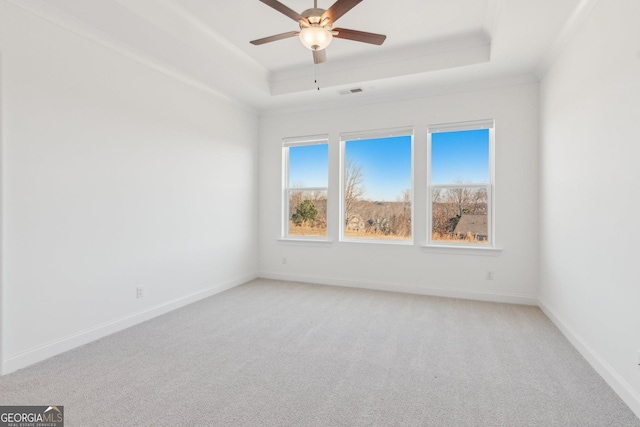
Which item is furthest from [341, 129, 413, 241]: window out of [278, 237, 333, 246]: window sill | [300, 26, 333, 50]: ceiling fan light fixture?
[300, 26, 333, 50]: ceiling fan light fixture

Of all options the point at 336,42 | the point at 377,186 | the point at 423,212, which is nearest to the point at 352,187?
the point at 377,186

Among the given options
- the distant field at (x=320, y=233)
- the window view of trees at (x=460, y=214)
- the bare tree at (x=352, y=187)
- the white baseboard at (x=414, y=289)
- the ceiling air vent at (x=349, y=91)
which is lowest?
the white baseboard at (x=414, y=289)

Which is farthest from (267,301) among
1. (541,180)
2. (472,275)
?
(541,180)

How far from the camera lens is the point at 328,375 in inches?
89.0

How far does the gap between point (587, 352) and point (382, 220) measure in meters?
2.68

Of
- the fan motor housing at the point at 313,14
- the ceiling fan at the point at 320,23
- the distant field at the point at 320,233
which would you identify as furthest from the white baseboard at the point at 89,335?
the fan motor housing at the point at 313,14

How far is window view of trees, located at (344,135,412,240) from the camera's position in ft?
14.8

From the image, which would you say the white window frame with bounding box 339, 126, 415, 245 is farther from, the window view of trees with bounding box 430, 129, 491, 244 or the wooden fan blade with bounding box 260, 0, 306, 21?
the wooden fan blade with bounding box 260, 0, 306, 21

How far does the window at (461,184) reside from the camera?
4.09m

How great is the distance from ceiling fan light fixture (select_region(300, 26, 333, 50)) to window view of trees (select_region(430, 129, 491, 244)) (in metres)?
2.46

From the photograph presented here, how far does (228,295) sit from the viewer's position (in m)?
4.25

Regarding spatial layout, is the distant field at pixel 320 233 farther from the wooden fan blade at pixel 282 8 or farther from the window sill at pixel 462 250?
the wooden fan blade at pixel 282 8

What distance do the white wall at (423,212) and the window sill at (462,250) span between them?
0.05 m

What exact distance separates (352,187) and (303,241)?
1156mm
